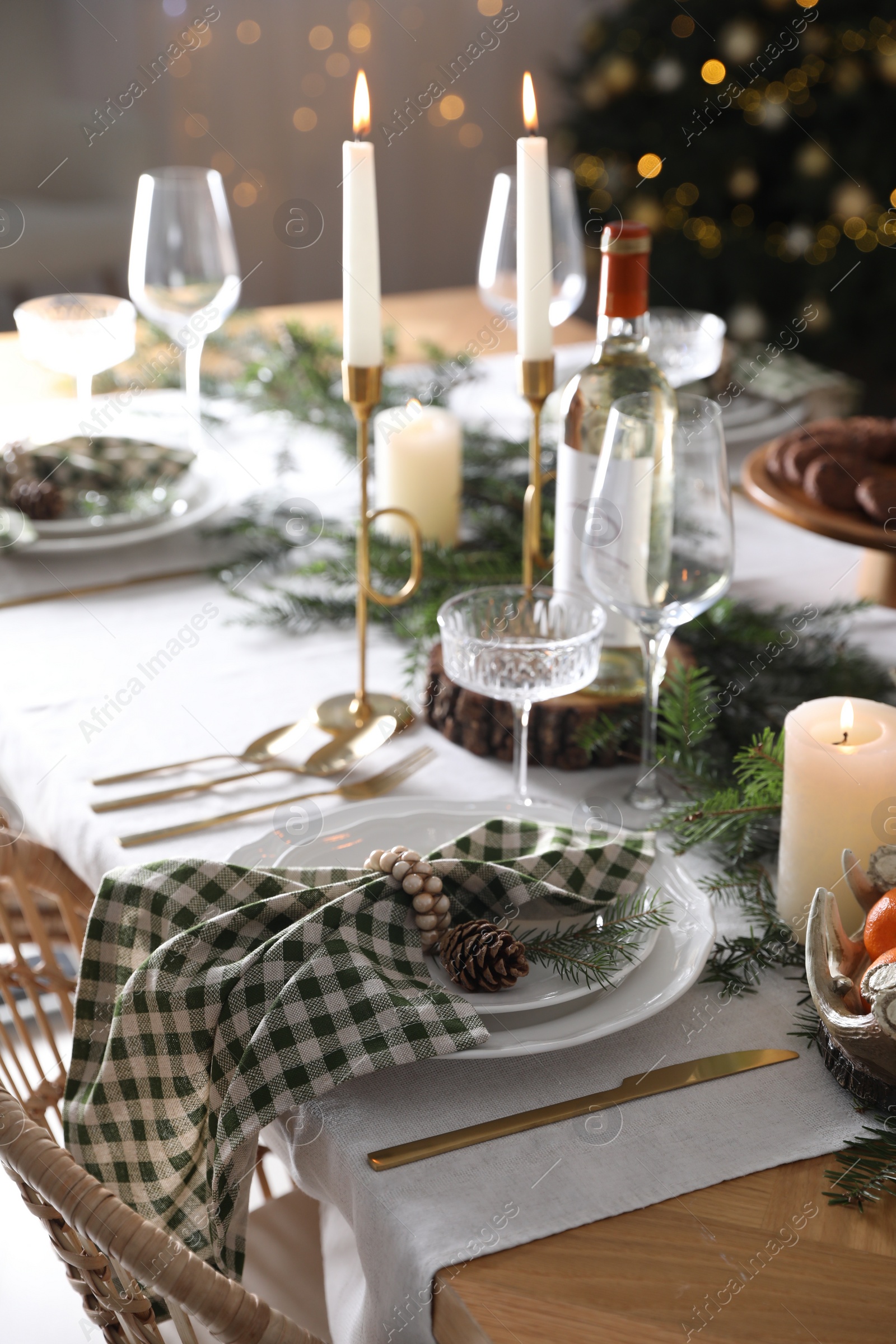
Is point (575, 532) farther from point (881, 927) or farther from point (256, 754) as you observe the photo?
point (881, 927)

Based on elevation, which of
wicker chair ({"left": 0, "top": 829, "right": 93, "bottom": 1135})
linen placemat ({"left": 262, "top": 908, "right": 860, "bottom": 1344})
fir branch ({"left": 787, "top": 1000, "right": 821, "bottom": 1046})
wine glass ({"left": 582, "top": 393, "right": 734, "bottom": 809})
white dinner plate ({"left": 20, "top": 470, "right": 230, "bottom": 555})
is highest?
wine glass ({"left": 582, "top": 393, "right": 734, "bottom": 809})

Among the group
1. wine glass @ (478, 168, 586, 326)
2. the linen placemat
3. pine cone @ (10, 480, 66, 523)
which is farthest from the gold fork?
wine glass @ (478, 168, 586, 326)

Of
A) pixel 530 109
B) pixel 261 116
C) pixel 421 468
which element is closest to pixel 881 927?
pixel 530 109

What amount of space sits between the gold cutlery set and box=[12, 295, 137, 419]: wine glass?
22.3 inches

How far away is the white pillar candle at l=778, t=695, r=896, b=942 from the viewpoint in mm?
659

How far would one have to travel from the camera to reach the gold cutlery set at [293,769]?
0.85 meters

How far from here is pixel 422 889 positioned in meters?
0.64

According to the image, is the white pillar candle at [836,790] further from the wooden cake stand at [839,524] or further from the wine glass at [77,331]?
the wine glass at [77,331]

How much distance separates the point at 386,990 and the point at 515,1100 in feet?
0.27

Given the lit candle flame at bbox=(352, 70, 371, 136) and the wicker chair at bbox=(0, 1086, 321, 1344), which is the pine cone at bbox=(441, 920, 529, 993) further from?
the lit candle flame at bbox=(352, 70, 371, 136)

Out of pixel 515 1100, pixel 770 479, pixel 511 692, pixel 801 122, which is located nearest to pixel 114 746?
pixel 511 692

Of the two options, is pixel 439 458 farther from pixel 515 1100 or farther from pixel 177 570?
pixel 515 1100

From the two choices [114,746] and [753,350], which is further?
[753,350]

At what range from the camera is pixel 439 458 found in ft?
4.02
